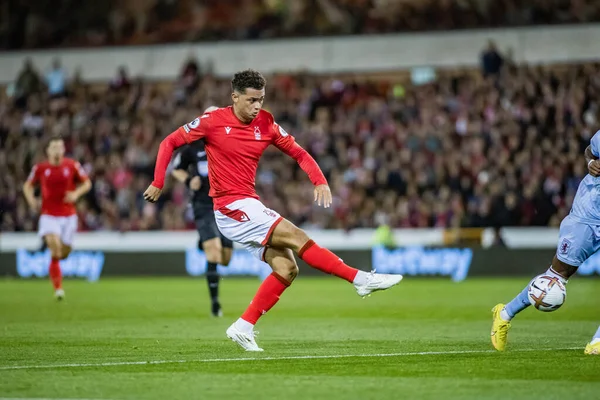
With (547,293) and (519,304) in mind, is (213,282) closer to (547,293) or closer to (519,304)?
(519,304)

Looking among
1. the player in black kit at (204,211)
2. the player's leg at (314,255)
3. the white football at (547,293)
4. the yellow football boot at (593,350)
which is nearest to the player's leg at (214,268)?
the player in black kit at (204,211)

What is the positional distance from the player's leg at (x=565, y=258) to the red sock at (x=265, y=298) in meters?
1.85

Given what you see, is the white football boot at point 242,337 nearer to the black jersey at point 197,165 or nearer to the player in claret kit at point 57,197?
the black jersey at point 197,165

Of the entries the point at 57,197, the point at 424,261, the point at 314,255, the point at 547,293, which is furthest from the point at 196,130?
the point at 424,261

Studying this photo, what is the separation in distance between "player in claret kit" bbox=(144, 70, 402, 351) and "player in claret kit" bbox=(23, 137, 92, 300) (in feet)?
28.5

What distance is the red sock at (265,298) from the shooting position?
968 cm

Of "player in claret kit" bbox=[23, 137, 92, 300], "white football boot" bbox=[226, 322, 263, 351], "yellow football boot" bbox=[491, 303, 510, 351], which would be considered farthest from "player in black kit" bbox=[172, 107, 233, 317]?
"yellow football boot" bbox=[491, 303, 510, 351]

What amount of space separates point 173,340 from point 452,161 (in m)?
15.6

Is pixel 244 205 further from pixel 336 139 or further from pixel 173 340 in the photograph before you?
pixel 336 139

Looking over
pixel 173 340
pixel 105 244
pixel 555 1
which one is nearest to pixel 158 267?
pixel 105 244

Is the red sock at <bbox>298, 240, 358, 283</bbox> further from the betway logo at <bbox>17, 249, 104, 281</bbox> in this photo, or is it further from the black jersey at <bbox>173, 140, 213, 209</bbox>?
the betway logo at <bbox>17, 249, 104, 281</bbox>

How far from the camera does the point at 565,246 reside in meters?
9.55

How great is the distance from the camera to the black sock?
583 inches

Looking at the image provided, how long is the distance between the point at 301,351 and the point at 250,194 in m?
1.43
